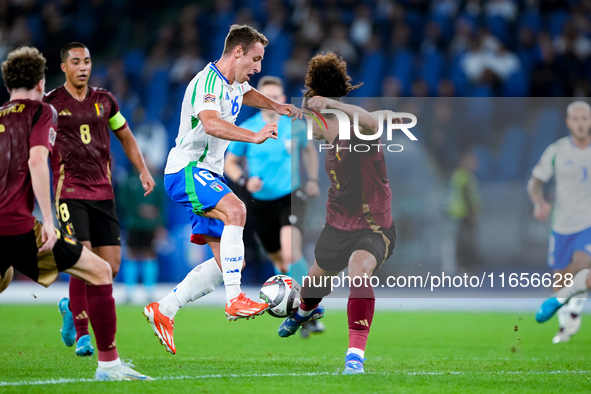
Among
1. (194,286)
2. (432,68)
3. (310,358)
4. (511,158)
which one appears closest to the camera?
(194,286)

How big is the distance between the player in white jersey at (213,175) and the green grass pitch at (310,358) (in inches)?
19.8

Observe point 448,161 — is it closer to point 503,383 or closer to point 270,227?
point 270,227

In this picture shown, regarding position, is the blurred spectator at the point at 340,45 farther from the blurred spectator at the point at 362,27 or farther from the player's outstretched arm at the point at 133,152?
the player's outstretched arm at the point at 133,152

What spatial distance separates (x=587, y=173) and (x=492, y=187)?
4087mm

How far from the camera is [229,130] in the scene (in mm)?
5066

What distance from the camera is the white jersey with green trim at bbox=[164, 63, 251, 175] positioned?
17.5 feet

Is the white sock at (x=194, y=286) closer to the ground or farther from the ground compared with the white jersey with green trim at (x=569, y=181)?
closer to the ground

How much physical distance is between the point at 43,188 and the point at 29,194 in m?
0.30

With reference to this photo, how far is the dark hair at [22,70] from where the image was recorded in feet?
15.1

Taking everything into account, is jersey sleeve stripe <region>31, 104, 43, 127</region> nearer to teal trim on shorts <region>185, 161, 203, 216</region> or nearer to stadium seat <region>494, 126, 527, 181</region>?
teal trim on shorts <region>185, 161, 203, 216</region>

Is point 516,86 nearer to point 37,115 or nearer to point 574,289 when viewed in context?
point 574,289

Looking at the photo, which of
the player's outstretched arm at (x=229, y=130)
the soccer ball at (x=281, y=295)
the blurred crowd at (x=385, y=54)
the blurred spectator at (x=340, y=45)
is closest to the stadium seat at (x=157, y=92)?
the blurred crowd at (x=385, y=54)

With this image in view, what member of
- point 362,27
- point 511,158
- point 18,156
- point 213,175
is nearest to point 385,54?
point 362,27

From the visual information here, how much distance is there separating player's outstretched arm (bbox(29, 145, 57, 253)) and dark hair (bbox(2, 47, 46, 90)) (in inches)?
21.2
